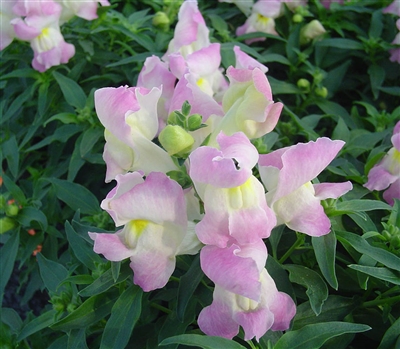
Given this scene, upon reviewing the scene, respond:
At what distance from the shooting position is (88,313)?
3.54ft

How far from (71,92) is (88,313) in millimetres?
882

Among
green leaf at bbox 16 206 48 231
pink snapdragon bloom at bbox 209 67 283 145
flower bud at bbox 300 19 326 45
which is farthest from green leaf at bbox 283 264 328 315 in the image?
flower bud at bbox 300 19 326 45

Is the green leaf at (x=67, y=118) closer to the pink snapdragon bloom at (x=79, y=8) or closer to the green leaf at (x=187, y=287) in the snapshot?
the pink snapdragon bloom at (x=79, y=8)

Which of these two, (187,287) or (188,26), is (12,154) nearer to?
(188,26)

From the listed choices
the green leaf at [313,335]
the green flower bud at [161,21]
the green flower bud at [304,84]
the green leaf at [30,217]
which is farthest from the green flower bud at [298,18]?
the green leaf at [313,335]

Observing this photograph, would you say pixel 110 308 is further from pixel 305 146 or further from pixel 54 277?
pixel 305 146

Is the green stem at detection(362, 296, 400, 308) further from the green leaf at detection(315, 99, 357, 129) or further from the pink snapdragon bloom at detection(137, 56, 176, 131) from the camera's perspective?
the green leaf at detection(315, 99, 357, 129)

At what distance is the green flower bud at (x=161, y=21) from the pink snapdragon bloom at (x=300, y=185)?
1.14 metres

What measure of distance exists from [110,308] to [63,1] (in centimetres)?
110

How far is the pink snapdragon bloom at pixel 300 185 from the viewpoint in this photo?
863mm

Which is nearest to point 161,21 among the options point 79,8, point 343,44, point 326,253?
point 79,8

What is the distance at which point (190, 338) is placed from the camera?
0.86 meters

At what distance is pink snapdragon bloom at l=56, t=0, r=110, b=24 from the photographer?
5.73 feet

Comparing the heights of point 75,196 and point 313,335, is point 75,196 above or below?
below
